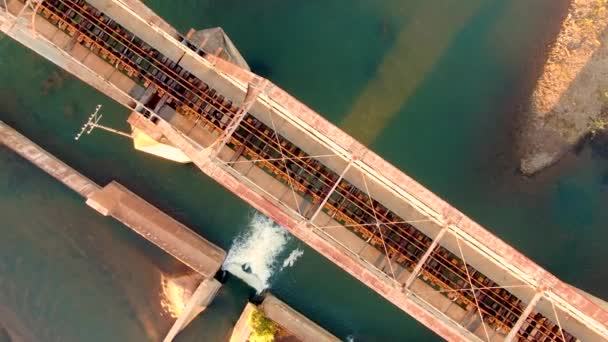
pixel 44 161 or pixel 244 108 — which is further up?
pixel 244 108

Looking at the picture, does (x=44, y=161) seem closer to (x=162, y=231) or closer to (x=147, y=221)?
(x=147, y=221)

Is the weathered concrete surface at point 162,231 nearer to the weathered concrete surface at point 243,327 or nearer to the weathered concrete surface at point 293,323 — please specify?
the weathered concrete surface at point 243,327

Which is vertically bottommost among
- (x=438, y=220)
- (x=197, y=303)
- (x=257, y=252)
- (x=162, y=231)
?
(x=197, y=303)

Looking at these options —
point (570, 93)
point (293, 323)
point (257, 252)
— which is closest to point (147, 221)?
point (257, 252)

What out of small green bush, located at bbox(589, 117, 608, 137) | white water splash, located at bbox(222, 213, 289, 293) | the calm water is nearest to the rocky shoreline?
small green bush, located at bbox(589, 117, 608, 137)

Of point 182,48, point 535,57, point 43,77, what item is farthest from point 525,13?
point 43,77

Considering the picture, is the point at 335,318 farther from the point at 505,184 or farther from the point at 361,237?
the point at 505,184

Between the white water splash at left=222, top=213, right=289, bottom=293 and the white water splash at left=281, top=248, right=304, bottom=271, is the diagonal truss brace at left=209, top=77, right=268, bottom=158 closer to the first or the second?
the white water splash at left=222, top=213, right=289, bottom=293
